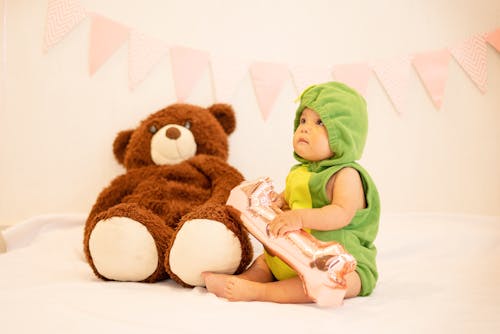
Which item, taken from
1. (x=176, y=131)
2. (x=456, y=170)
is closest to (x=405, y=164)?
(x=456, y=170)

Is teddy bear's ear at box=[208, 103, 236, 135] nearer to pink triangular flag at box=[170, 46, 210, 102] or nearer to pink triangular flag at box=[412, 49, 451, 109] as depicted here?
pink triangular flag at box=[170, 46, 210, 102]

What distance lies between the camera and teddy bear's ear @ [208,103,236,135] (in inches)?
59.9

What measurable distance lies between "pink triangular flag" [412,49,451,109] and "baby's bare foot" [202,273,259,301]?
1037 mm

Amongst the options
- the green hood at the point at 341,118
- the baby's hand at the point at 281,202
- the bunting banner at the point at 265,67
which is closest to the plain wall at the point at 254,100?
the bunting banner at the point at 265,67

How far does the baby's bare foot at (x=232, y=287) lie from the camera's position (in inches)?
36.2

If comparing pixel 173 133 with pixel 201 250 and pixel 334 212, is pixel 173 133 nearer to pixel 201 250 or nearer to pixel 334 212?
pixel 201 250

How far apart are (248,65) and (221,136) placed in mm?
302

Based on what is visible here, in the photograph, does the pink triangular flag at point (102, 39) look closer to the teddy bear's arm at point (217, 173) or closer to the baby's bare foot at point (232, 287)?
the teddy bear's arm at point (217, 173)

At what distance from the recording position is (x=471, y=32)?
5.28ft

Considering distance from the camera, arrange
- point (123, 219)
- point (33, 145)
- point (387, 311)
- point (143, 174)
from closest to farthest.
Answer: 1. point (387, 311)
2. point (123, 219)
3. point (143, 174)
4. point (33, 145)

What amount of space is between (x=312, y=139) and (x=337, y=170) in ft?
0.29

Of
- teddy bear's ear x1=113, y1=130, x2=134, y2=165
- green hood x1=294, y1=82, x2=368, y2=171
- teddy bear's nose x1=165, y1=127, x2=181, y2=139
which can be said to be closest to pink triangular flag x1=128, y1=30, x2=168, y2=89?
teddy bear's ear x1=113, y1=130, x2=134, y2=165

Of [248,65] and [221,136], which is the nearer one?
[221,136]

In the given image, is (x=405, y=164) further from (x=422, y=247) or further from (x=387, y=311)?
(x=387, y=311)
